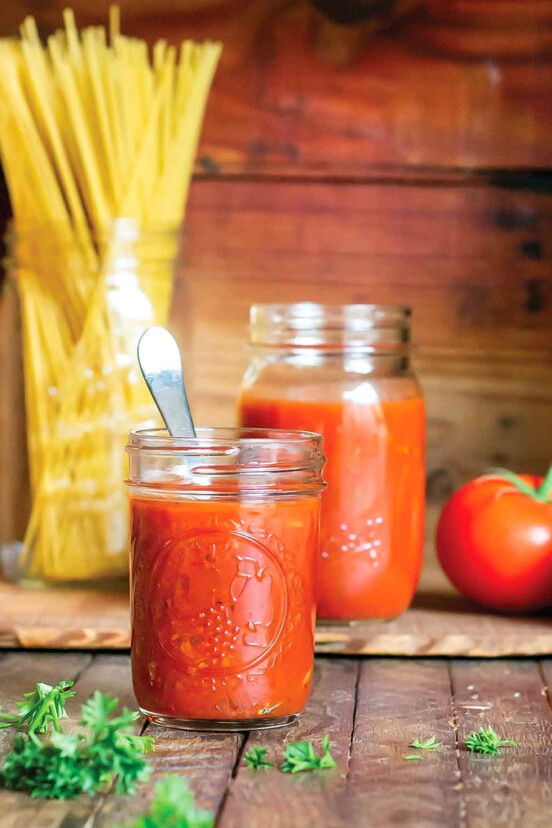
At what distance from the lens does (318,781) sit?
79cm

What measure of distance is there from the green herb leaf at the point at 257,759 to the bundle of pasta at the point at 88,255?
46cm

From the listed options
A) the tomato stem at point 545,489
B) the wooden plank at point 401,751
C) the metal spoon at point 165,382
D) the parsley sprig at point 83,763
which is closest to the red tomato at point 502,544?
the tomato stem at point 545,489

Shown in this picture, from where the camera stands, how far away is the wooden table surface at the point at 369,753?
742mm

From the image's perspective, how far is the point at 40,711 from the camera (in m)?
0.87

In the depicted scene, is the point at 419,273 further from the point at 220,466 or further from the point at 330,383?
the point at 220,466

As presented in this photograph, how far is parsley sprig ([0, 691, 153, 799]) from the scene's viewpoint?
0.76m

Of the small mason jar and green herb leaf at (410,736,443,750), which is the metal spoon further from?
green herb leaf at (410,736,443,750)

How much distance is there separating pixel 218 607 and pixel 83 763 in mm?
148

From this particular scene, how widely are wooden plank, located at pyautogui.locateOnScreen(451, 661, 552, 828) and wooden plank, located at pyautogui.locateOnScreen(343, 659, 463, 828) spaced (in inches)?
0.4

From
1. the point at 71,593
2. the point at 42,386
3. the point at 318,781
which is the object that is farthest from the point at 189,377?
the point at 318,781

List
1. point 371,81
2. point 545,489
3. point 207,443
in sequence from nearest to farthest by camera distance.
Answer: point 207,443
point 545,489
point 371,81

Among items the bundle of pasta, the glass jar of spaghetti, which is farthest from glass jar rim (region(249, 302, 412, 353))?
the bundle of pasta

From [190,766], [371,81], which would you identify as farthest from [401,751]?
[371,81]

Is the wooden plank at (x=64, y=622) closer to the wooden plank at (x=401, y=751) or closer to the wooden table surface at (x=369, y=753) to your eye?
the wooden table surface at (x=369, y=753)
